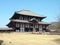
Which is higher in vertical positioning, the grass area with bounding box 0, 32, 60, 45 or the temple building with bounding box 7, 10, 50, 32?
the temple building with bounding box 7, 10, 50, 32

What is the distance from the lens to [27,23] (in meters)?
50.8

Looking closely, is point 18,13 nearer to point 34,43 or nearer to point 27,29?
point 27,29

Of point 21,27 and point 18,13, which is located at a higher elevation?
point 18,13

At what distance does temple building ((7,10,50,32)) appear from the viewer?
49719mm

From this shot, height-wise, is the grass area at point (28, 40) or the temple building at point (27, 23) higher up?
the temple building at point (27, 23)

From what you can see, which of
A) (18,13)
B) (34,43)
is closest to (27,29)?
(18,13)

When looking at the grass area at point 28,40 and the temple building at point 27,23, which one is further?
the temple building at point 27,23

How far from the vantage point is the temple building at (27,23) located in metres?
49.7

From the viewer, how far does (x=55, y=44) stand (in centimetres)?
2336

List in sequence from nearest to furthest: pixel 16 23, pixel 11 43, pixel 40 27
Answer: pixel 11 43, pixel 16 23, pixel 40 27

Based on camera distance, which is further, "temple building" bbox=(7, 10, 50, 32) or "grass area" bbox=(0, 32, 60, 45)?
"temple building" bbox=(7, 10, 50, 32)

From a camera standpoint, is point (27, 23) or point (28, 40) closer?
point (28, 40)

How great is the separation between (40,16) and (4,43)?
112ft

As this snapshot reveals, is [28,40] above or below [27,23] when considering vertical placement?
below
